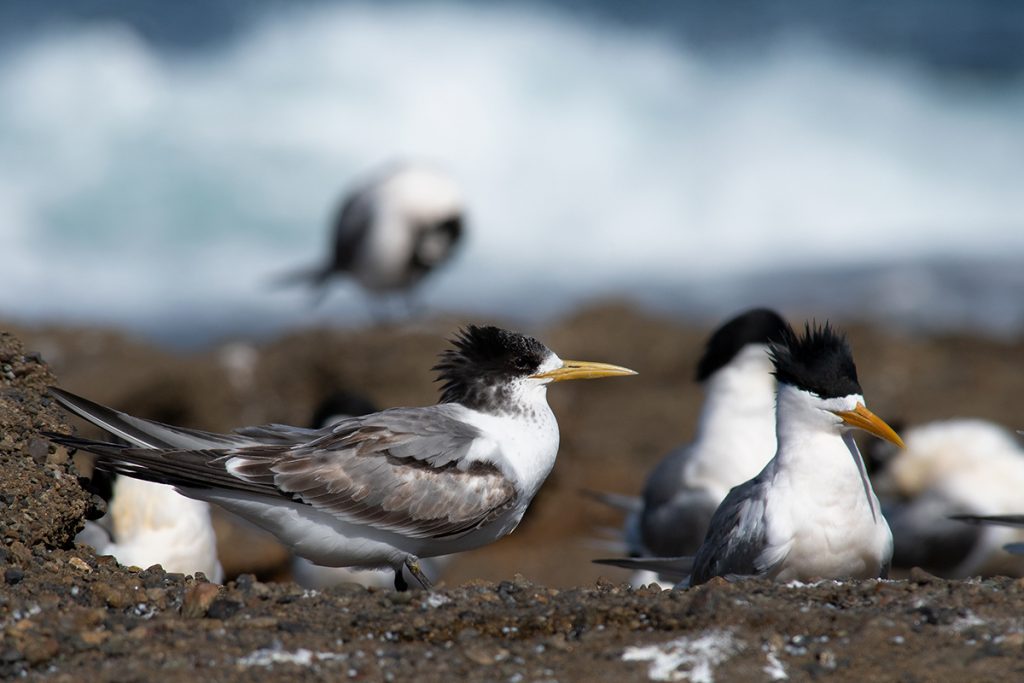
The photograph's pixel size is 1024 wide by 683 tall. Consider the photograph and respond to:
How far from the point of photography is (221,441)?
16.1 feet

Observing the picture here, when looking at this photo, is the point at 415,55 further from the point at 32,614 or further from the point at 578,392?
the point at 32,614

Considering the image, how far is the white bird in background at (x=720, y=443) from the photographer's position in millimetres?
7070

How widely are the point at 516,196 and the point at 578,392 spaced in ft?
45.9

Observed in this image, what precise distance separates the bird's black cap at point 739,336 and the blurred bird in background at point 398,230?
717cm

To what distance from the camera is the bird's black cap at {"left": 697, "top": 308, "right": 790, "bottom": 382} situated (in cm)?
735

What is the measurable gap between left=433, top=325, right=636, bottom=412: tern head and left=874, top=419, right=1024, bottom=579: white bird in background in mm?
3875

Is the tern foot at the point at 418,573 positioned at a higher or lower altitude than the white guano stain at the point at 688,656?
lower

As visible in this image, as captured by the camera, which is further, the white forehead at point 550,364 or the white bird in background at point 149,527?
the white bird in background at point 149,527

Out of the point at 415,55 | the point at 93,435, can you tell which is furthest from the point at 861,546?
the point at 415,55

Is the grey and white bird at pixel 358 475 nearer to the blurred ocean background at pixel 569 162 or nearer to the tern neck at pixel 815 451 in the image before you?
the tern neck at pixel 815 451

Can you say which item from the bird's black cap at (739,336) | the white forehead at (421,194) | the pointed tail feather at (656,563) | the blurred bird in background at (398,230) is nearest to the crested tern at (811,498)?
the pointed tail feather at (656,563)

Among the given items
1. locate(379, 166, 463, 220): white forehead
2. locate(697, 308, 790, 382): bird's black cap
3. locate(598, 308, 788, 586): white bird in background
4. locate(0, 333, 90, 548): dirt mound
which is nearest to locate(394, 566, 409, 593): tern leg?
locate(0, 333, 90, 548): dirt mound

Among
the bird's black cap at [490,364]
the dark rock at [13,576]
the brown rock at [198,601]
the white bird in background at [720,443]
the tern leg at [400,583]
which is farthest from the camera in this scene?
the white bird in background at [720,443]

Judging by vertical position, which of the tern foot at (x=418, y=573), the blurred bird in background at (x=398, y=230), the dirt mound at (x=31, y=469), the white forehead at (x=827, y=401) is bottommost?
the tern foot at (x=418, y=573)
